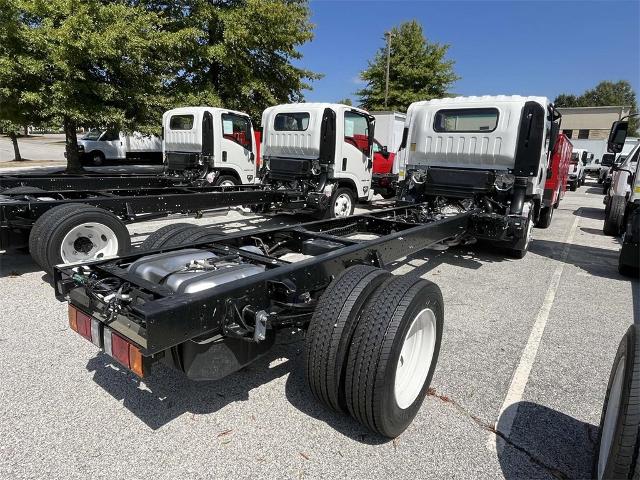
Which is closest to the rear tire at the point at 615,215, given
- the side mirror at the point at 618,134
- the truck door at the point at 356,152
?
the side mirror at the point at 618,134

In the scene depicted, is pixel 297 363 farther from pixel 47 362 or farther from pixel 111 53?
pixel 111 53

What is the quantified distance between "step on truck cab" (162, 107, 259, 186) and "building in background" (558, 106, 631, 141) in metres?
42.5

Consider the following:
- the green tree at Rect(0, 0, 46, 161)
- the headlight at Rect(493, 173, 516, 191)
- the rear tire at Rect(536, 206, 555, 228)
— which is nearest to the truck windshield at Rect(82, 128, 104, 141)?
the green tree at Rect(0, 0, 46, 161)

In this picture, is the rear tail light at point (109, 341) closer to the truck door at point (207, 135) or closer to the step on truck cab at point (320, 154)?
the step on truck cab at point (320, 154)

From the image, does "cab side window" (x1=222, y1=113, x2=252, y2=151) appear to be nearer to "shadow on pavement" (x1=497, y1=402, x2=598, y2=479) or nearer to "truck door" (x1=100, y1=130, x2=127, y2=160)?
"shadow on pavement" (x1=497, y1=402, x2=598, y2=479)

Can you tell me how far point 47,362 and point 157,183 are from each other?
652 centimetres

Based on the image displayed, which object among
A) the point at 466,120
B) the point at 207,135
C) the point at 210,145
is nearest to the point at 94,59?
the point at 207,135

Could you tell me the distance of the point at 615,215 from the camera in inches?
345

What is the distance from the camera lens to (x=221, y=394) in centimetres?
284

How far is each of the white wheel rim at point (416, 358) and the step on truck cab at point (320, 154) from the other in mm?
5984

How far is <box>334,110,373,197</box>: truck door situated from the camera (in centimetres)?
895

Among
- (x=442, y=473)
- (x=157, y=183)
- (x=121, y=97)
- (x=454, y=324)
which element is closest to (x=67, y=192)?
(x=157, y=183)

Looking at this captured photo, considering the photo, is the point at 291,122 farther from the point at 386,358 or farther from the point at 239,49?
the point at 239,49

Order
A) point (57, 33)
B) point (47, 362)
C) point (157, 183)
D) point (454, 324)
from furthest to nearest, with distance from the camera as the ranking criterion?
point (57, 33)
point (157, 183)
point (454, 324)
point (47, 362)
